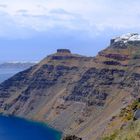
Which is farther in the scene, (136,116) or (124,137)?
(136,116)

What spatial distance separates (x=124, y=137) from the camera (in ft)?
205

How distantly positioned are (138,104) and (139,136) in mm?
36440

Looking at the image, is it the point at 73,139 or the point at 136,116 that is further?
the point at 136,116

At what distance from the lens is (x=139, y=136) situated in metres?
61.2

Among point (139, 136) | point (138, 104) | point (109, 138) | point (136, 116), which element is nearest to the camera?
point (139, 136)

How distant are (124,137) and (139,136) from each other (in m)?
2.21

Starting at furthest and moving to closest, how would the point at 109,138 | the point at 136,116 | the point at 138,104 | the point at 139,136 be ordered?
the point at 138,104
the point at 136,116
the point at 109,138
the point at 139,136

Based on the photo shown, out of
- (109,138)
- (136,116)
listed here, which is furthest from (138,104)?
(109,138)

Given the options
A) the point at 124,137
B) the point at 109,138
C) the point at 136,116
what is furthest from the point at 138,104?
the point at 124,137

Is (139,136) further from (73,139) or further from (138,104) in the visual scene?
(138,104)

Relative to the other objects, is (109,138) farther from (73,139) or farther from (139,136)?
(139,136)

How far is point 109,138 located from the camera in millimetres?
71375

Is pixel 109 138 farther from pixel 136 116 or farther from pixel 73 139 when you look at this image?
pixel 136 116

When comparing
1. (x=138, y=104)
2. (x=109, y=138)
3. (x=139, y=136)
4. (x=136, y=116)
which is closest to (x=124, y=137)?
(x=139, y=136)
